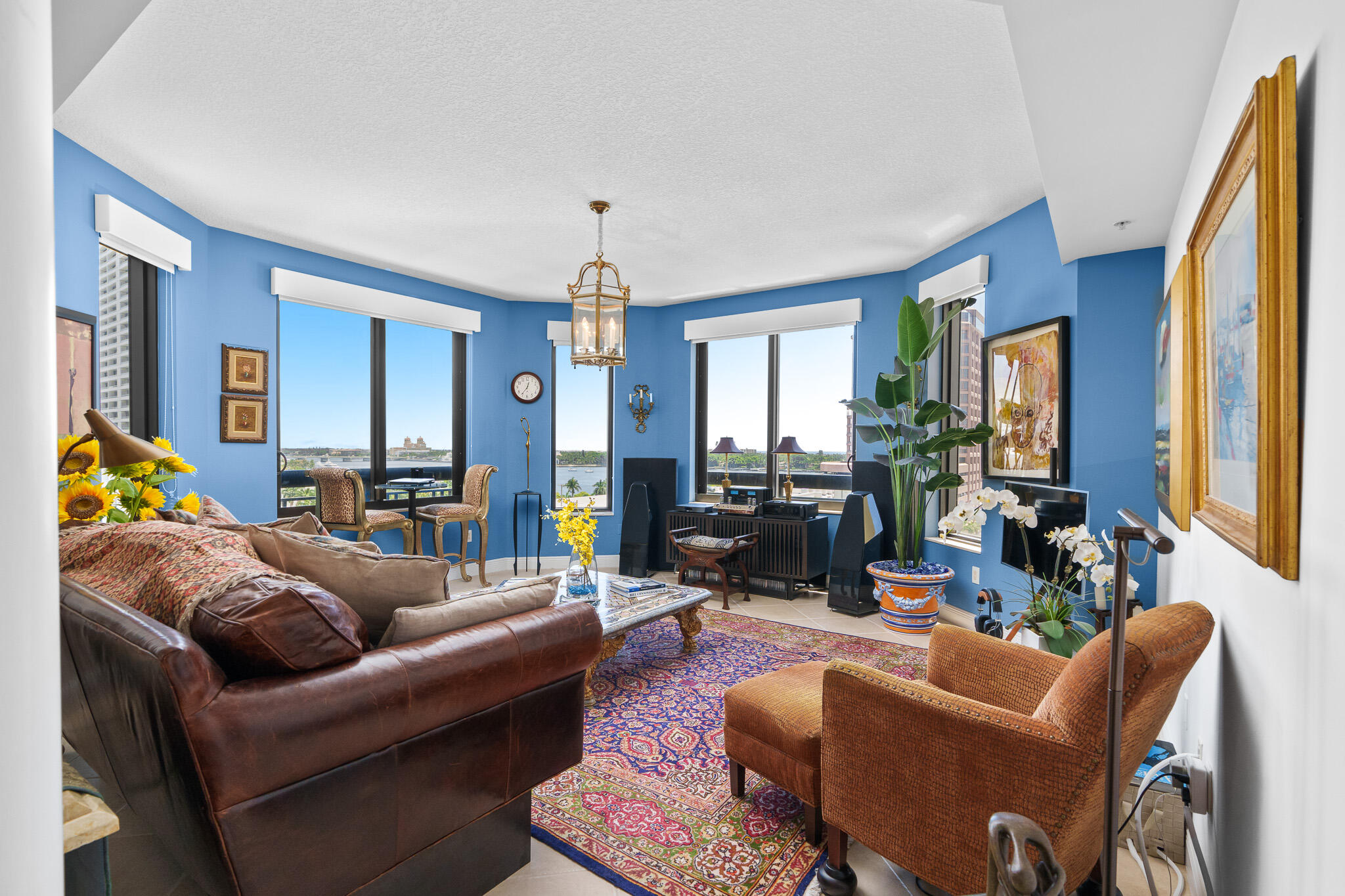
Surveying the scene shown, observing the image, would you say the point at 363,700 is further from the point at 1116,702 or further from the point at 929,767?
the point at 1116,702

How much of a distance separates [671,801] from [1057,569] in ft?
5.98

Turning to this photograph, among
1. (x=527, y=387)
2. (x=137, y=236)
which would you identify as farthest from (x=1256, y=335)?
(x=527, y=387)

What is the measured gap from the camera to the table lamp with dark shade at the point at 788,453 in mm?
5137

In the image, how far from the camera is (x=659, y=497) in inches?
232

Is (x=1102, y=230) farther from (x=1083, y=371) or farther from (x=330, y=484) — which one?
(x=330, y=484)

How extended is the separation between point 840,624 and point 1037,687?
2.58 metres

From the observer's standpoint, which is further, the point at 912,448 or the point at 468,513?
the point at 468,513

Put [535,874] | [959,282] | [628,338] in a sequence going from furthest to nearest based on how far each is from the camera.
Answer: [628,338]
[959,282]
[535,874]

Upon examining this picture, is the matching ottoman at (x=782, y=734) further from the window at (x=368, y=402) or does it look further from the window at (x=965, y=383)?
the window at (x=368, y=402)

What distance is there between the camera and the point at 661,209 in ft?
12.2
